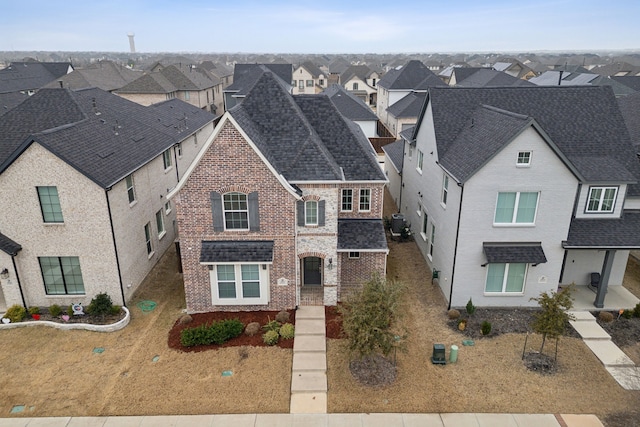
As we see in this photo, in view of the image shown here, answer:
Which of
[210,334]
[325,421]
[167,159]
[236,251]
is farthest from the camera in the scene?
[167,159]

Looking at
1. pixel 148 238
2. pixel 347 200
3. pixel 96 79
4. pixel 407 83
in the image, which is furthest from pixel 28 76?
pixel 347 200

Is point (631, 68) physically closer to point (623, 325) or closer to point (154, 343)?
point (623, 325)

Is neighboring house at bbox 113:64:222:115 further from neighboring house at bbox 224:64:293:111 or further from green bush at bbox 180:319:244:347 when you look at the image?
green bush at bbox 180:319:244:347

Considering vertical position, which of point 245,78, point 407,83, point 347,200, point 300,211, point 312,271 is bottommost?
point 312,271

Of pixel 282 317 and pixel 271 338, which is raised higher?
pixel 282 317

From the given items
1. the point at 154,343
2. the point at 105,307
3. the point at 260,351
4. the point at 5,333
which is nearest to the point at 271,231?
the point at 260,351

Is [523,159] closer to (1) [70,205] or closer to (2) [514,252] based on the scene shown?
(2) [514,252]

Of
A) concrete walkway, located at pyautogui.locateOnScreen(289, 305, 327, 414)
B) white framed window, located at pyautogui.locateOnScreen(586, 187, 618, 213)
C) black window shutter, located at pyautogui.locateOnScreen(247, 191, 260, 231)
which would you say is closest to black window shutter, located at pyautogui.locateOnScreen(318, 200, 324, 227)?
black window shutter, located at pyautogui.locateOnScreen(247, 191, 260, 231)
